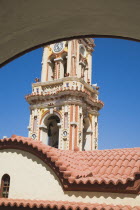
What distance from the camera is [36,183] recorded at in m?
9.09

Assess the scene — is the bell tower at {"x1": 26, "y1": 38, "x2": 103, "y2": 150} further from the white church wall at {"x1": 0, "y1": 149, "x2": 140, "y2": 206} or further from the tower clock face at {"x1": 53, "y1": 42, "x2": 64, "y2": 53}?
the white church wall at {"x1": 0, "y1": 149, "x2": 140, "y2": 206}

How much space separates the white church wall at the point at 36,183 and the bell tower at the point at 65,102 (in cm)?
796

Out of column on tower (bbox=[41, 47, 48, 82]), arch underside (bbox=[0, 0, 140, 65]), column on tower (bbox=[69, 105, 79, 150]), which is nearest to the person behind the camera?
arch underside (bbox=[0, 0, 140, 65])

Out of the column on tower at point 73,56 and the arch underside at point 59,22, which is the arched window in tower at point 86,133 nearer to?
the column on tower at point 73,56

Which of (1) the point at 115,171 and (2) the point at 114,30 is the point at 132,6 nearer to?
(2) the point at 114,30

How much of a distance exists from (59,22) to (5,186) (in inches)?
357

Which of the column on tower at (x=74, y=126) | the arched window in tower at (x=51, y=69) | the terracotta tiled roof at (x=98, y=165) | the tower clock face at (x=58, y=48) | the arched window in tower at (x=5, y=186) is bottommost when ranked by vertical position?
the arched window in tower at (x=5, y=186)

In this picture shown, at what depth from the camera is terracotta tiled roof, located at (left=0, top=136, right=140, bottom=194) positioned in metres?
8.00

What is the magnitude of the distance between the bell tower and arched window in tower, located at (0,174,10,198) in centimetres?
795

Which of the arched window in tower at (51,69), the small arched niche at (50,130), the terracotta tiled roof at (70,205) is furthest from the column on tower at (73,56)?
the terracotta tiled roof at (70,205)

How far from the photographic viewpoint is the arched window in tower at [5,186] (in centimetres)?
975

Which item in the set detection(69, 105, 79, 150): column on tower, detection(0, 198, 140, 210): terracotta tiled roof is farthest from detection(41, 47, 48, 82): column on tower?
detection(0, 198, 140, 210): terracotta tiled roof

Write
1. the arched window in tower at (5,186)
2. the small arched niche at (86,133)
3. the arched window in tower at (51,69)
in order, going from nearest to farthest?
the arched window in tower at (5,186), the small arched niche at (86,133), the arched window in tower at (51,69)

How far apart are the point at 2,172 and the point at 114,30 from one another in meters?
9.24
